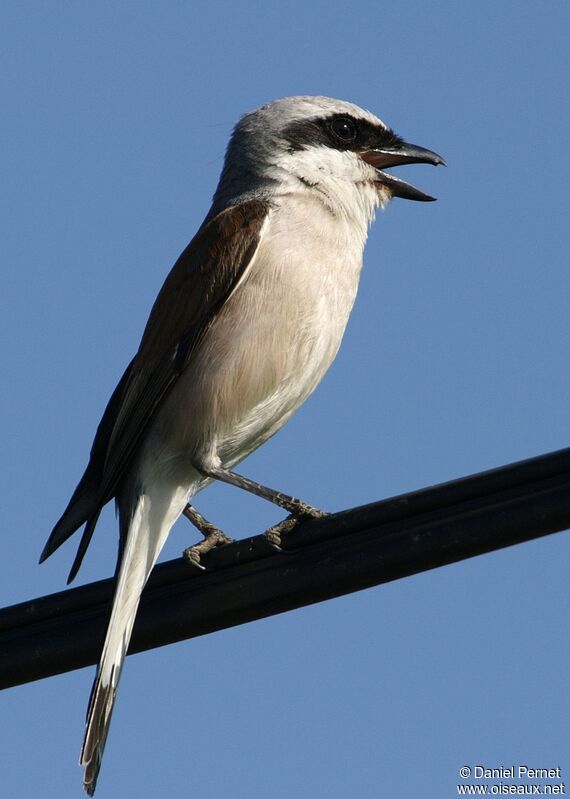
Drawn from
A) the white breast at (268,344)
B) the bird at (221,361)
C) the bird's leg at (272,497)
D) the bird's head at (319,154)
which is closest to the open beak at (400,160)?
the bird's head at (319,154)

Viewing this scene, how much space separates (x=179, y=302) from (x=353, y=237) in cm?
74

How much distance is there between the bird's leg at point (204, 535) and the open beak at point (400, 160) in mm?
1619

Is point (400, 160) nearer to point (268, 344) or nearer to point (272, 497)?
point (268, 344)

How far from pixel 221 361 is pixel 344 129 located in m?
1.43

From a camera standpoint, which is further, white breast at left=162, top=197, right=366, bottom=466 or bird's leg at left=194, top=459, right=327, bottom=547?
white breast at left=162, top=197, right=366, bottom=466

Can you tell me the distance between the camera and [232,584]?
3.10 meters

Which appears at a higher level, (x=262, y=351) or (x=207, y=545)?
(x=262, y=351)

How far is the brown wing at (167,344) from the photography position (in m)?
4.34

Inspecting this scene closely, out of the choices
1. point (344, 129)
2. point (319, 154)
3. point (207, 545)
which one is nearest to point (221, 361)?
point (207, 545)

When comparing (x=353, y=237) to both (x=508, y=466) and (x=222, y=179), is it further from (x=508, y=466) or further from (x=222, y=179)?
(x=508, y=466)

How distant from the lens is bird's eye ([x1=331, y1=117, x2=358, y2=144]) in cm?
520

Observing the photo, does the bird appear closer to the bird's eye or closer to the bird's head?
the bird's head

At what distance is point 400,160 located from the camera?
5.24 meters

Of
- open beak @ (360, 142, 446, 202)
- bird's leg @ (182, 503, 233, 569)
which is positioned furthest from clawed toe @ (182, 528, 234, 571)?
open beak @ (360, 142, 446, 202)
